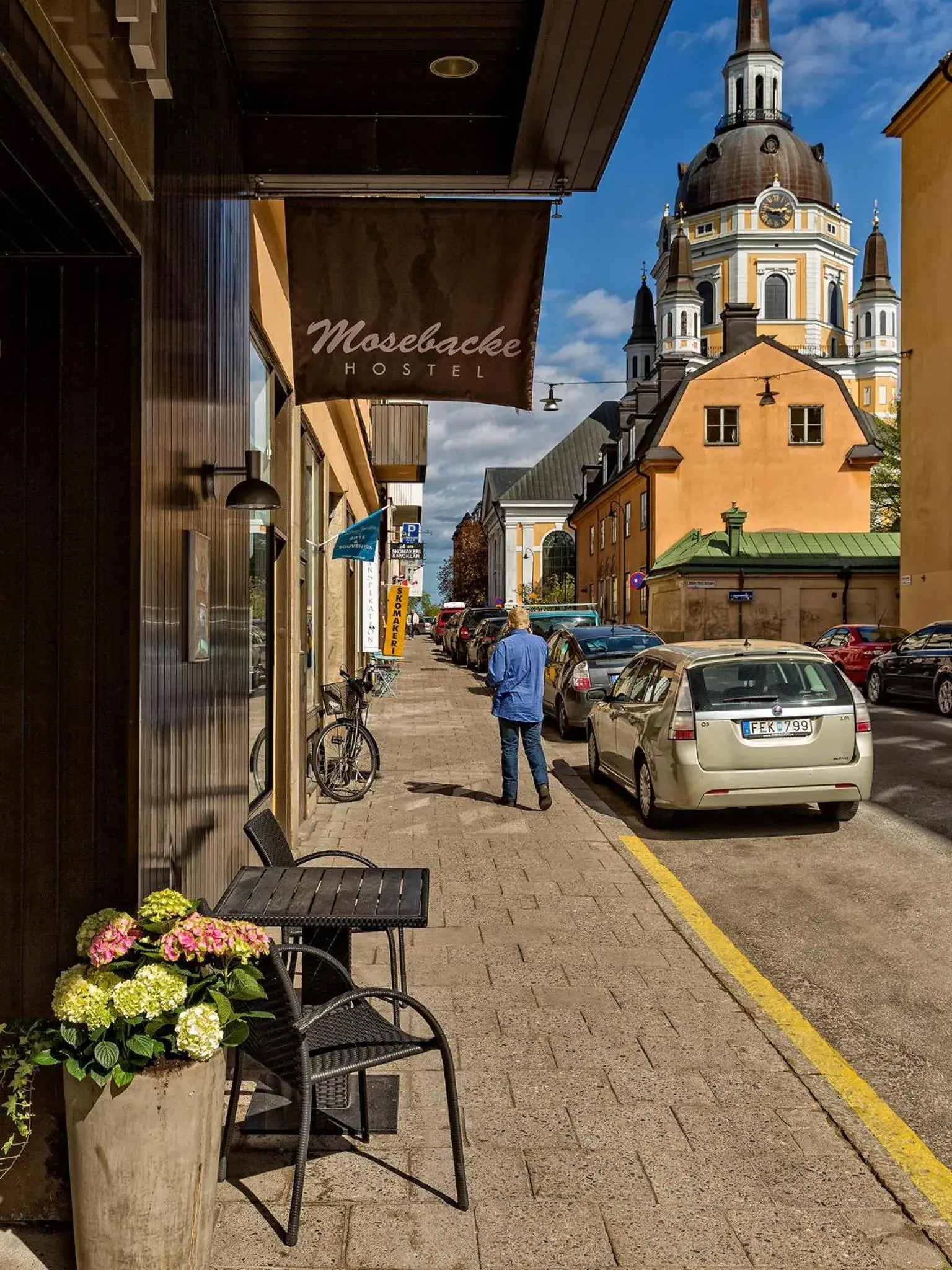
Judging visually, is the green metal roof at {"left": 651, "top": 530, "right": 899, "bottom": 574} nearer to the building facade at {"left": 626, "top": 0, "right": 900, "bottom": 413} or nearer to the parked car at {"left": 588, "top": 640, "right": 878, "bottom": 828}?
the parked car at {"left": 588, "top": 640, "right": 878, "bottom": 828}

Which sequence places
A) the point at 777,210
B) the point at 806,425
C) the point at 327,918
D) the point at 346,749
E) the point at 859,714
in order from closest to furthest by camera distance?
the point at 327,918, the point at 859,714, the point at 346,749, the point at 806,425, the point at 777,210

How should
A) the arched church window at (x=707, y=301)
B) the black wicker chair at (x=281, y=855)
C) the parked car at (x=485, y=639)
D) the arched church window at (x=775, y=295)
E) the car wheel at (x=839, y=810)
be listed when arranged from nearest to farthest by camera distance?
the black wicker chair at (x=281, y=855) < the car wheel at (x=839, y=810) < the parked car at (x=485, y=639) < the arched church window at (x=775, y=295) < the arched church window at (x=707, y=301)

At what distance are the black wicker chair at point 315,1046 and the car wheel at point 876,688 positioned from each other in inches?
768

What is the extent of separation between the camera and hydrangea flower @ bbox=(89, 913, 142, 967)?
3.01 meters

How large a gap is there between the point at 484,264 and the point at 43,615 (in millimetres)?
2830

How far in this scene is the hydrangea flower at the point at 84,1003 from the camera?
2.94m

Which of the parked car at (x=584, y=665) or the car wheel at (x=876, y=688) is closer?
the parked car at (x=584, y=665)

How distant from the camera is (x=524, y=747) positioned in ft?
34.0

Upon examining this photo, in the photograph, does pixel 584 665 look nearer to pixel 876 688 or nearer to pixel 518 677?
pixel 518 677

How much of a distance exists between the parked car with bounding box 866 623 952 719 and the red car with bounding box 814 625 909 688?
1.91 m

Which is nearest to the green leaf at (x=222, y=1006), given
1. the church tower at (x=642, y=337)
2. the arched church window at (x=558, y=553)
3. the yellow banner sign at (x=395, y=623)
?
the yellow banner sign at (x=395, y=623)

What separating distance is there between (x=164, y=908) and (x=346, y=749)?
322 inches

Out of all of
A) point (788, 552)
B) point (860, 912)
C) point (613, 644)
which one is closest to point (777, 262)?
point (788, 552)

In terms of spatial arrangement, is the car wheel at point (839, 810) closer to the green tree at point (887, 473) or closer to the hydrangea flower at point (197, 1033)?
the hydrangea flower at point (197, 1033)
